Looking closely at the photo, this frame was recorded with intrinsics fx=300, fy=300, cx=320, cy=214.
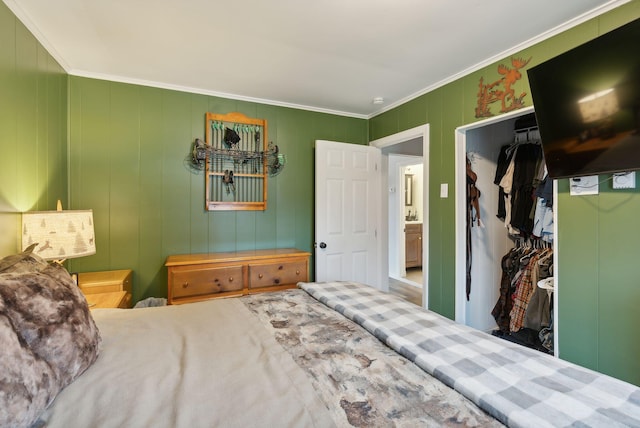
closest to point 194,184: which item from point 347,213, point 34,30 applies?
point 34,30

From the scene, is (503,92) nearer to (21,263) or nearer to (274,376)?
(274,376)

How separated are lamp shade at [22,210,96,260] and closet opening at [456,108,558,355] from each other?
9.16ft

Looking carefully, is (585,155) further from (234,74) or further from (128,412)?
(234,74)

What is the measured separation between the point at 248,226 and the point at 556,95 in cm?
269

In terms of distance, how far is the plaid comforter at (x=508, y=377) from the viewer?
0.74 metres

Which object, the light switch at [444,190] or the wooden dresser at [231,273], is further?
the light switch at [444,190]

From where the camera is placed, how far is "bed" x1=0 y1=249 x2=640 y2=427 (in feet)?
2.40

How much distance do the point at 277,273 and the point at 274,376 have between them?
1.91m

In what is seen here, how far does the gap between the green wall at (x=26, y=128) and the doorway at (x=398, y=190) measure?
302 cm

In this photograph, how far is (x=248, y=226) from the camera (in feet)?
10.4

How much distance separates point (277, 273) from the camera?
2.82m

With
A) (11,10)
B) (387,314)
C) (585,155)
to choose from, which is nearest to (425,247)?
(585,155)

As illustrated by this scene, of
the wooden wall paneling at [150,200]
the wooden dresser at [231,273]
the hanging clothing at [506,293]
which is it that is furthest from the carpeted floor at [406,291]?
the wooden wall paneling at [150,200]

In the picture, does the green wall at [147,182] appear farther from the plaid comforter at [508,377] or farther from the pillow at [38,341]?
the plaid comforter at [508,377]
